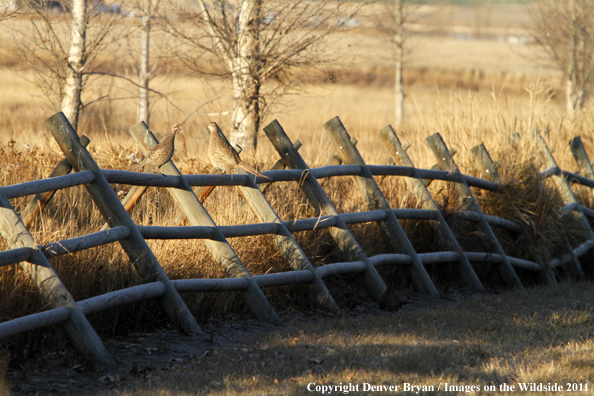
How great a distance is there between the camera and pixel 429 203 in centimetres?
574

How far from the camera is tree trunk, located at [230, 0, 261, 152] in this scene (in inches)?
271

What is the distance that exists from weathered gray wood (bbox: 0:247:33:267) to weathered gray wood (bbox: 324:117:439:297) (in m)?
2.97

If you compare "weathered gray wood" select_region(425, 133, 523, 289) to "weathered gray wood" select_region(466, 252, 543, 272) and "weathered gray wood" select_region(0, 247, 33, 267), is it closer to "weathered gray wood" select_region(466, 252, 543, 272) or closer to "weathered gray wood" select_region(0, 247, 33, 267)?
"weathered gray wood" select_region(466, 252, 543, 272)

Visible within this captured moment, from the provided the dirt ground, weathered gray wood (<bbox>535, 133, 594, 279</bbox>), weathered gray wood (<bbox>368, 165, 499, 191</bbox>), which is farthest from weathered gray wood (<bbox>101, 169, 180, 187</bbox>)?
weathered gray wood (<bbox>535, 133, 594, 279</bbox>)

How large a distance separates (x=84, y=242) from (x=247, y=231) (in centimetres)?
126

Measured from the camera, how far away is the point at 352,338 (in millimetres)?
3939

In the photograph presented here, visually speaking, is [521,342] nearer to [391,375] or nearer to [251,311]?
[391,375]

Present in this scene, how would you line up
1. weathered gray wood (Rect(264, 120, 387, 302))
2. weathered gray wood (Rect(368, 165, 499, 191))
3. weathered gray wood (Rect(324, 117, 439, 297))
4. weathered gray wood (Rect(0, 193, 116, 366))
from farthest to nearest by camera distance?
1. weathered gray wood (Rect(368, 165, 499, 191))
2. weathered gray wood (Rect(324, 117, 439, 297))
3. weathered gray wood (Rect(264, 120, 387, 302))
4. weathered gray wood (Rect(0, 193, 116, 366))

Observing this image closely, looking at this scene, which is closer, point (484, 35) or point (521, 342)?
point (521, 342)

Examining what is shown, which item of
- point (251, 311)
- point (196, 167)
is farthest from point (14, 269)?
point (196, 167)

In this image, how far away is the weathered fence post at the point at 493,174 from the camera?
6465 mm

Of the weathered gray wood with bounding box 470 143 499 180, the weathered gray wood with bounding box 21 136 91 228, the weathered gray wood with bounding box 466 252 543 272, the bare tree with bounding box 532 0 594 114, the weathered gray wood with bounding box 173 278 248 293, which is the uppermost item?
the bare tree with bounding box 532 0 594 114

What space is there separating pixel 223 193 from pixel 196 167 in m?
0.53

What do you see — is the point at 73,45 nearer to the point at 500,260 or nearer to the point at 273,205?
the point at 273,205
